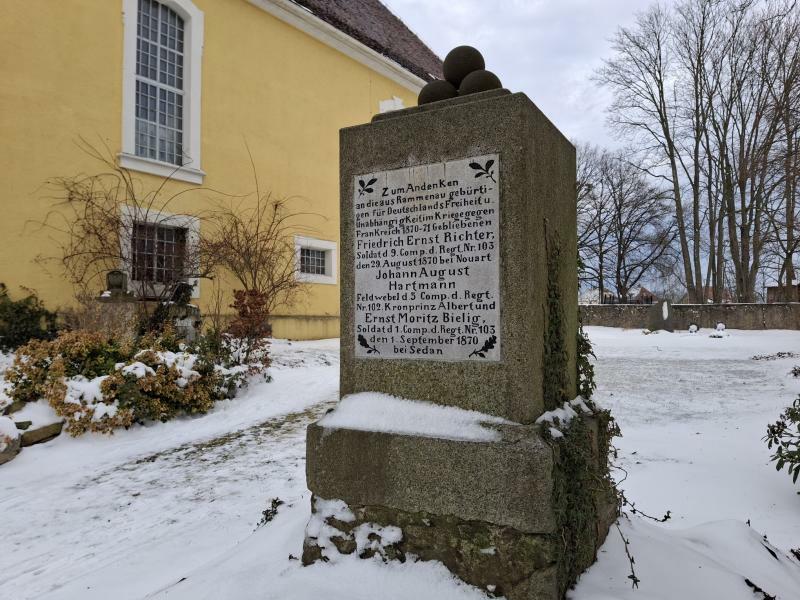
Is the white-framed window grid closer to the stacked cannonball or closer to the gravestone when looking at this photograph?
the stacked cannonball

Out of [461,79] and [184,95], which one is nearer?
[461,79]

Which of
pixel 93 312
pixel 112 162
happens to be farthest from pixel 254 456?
pixel 112 162

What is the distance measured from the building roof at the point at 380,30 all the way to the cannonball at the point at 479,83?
13.6m

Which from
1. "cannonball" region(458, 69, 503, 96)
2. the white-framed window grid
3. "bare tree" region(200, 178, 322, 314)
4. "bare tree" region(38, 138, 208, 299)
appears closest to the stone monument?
"cannonball" region(458, 69, 503, 96)

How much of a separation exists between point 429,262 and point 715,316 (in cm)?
2238

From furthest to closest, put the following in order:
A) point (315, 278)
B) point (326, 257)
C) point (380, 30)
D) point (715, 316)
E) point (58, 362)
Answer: point (715, 316) → point (380, 30) → point (326, 257) → point (315, 278) → point (58, 362)

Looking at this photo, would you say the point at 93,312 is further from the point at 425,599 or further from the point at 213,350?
the point at 425,599

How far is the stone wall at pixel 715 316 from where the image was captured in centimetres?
1992

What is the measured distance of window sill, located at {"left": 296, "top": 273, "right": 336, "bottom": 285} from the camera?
47.9 feet

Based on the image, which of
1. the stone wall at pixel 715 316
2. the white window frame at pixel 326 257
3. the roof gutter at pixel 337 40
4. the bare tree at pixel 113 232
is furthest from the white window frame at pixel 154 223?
the stone wall at pixel 715 316

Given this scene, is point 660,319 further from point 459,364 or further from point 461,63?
point 459,364

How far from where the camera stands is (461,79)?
292 cm

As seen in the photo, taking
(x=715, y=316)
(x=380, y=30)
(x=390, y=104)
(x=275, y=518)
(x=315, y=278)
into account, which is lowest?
(x=275, y=518)

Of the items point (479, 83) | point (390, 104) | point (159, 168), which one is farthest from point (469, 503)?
point (390, 104)
